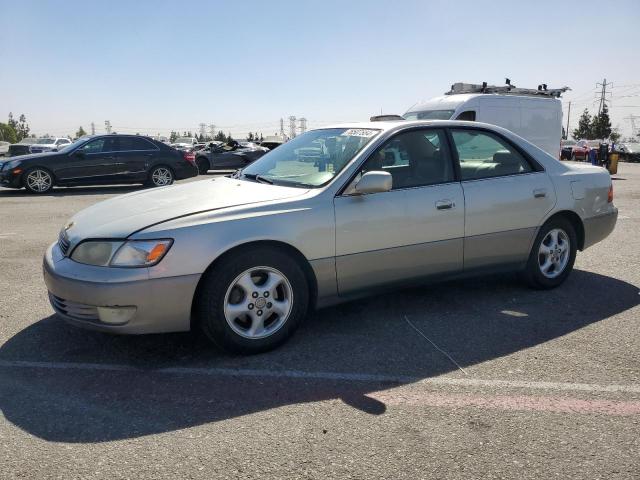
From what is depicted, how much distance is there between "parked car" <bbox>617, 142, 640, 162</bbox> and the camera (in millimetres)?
38938

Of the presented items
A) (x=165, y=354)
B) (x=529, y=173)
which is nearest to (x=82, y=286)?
(x=165, y=354)

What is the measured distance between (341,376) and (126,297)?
1355 mm

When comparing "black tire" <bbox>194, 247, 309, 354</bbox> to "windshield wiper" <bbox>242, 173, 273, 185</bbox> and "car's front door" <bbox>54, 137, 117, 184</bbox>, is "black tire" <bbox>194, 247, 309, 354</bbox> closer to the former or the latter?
"windshield wiper" <bbox>242, 173, 273, 185</bbox>

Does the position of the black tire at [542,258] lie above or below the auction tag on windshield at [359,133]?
below

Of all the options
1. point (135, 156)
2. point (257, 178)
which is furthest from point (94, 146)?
point (257, 178)

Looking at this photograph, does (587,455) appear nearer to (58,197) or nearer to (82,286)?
(82,286)

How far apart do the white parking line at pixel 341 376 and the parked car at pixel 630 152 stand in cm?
4063

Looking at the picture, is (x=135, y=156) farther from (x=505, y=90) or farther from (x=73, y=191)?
(x=505, y=90)

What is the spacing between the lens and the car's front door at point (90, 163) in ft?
45.0

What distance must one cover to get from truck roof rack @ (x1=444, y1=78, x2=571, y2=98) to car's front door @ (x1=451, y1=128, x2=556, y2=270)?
932 centimetres

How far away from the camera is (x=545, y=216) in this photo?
199 inches

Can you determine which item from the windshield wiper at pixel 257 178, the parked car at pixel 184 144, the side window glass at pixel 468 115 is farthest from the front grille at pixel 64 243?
the parked car at pixel 184 144

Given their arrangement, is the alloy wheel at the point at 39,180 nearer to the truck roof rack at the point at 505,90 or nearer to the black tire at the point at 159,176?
the black tire at the point at 159,176

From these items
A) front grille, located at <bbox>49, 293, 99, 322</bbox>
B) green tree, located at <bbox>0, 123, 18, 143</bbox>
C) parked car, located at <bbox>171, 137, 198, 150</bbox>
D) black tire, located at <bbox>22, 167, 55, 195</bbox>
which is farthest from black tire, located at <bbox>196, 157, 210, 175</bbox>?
green tree, located at <bbox>0, 123, 18, 143</bbox>
